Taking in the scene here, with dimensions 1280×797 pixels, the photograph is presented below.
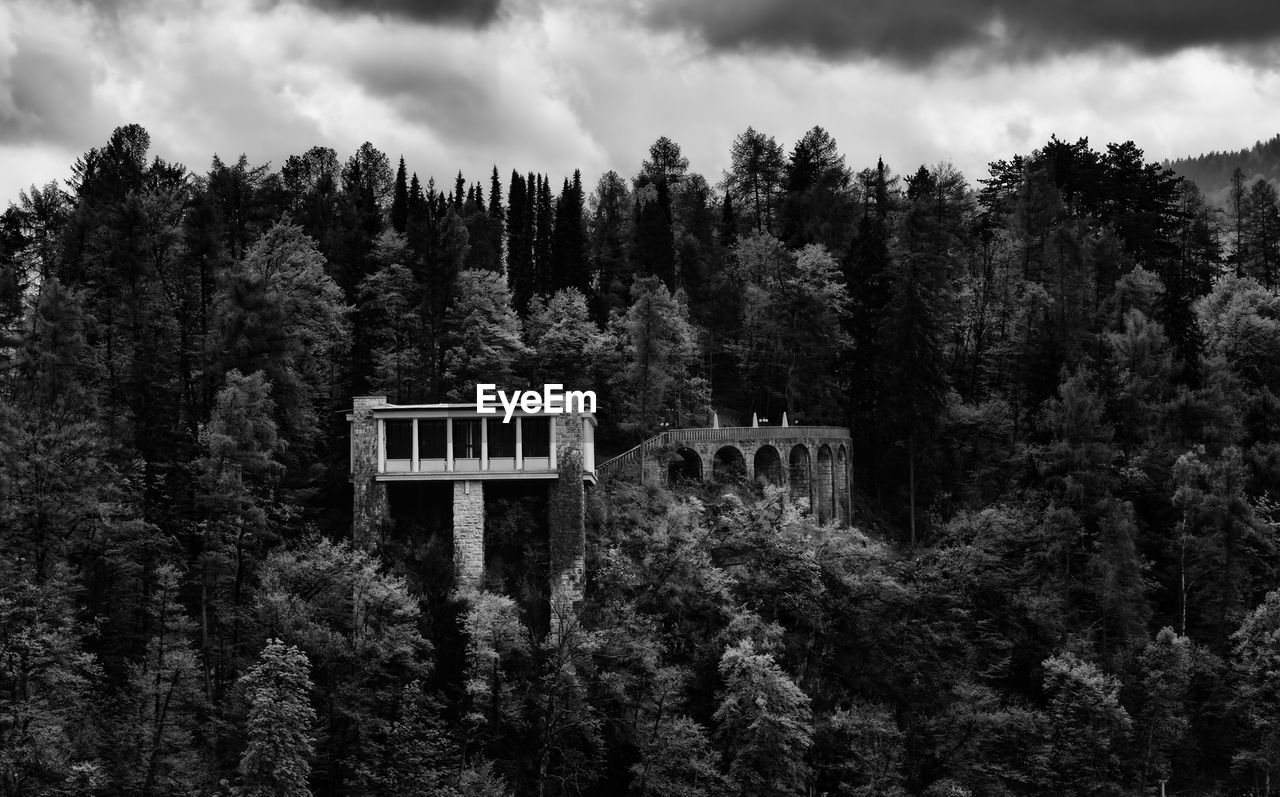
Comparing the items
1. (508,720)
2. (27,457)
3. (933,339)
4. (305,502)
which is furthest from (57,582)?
(933,339)

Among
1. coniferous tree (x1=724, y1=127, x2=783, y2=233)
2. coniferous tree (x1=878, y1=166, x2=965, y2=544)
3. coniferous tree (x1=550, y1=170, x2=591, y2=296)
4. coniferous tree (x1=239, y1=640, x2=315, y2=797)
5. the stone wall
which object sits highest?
coniferous tree (x1=724, y1=127, x2=783, y2=233)

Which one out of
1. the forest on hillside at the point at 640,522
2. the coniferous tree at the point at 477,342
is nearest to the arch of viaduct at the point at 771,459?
the forest on hillside at the point at 640,522

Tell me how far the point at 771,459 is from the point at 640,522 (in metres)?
14.9

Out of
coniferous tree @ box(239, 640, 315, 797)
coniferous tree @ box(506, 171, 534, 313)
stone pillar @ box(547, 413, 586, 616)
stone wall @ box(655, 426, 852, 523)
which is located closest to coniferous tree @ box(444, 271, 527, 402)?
coniferous tree @ box(506, 171, 534, 313)

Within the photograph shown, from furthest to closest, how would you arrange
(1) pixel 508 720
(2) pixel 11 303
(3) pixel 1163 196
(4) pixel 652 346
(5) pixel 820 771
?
(3) pixel 1163 196 → (4) pixel 652 346 → (2) pixel 11 303 → (5) pixel 820 771 → (1) pixel 508 720

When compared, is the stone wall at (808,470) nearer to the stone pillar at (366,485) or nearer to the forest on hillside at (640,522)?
the forest on hillside at (640,522)

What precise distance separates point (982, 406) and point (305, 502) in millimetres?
42991

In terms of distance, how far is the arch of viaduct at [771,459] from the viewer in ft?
242

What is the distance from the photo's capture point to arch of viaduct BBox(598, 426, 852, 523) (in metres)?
73.9

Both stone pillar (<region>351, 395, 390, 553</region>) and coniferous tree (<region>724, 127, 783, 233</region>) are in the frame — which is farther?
coniferous tree (<region>724, 127, 783, 233</region>)

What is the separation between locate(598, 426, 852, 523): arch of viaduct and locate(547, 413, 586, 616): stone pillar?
1088cm

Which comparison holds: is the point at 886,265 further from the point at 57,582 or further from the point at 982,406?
the point at 57,582

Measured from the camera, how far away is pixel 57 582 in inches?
2015

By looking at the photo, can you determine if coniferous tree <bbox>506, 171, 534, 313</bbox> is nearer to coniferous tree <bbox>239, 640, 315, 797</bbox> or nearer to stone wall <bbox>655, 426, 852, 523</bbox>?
stone wall <bbox>655, 426, 852, 523</bbox>
